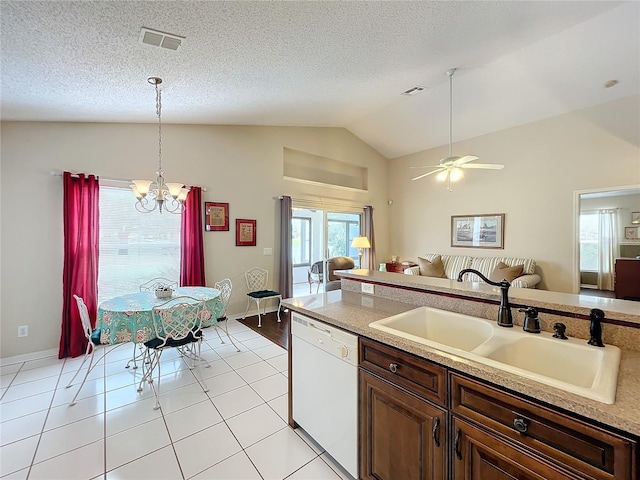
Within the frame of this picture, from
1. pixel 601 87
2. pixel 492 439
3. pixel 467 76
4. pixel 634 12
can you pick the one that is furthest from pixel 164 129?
pixel 601 87

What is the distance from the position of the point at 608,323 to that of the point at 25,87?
414cm

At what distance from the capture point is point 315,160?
5906 mm

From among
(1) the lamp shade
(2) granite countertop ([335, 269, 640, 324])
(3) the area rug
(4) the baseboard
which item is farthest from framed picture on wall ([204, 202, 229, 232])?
(2) granite countertop ([335, 269, 640, 324])

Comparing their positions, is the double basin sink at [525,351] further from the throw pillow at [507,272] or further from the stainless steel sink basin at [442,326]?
the throw pillow at [507,272]

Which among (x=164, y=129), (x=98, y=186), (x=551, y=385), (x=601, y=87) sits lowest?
(x=551, y=385)

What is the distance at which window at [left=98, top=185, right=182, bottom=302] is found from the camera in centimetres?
356

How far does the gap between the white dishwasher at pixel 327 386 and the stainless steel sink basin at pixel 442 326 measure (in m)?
0.29

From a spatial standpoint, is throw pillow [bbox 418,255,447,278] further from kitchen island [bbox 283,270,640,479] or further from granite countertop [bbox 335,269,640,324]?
kitchen island [bbox 283,270,640,479]

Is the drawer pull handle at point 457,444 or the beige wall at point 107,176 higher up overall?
the beige wall at point 107,176

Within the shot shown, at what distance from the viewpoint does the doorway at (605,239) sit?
6.54m

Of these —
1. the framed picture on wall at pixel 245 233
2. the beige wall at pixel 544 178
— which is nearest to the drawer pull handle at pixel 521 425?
the framed picture on wall at pixel 245 233

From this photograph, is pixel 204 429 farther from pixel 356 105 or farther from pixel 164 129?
pixel 356 105

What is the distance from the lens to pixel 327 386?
1.66 m

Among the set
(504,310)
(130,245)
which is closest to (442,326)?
(504,310)
